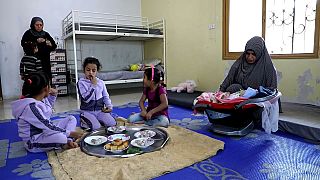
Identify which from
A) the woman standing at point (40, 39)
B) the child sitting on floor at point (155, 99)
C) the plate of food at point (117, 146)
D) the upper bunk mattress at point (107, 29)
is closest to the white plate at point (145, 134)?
the plate of food at point (117, 146)

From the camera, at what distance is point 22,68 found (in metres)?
3.31

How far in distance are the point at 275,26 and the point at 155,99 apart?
1.82m

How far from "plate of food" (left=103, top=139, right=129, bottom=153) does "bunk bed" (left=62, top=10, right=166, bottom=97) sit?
2.44 meters

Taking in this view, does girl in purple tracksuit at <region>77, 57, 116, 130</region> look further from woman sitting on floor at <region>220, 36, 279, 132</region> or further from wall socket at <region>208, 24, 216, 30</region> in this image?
wall socket at <region>208, 24, 216, 30</region>

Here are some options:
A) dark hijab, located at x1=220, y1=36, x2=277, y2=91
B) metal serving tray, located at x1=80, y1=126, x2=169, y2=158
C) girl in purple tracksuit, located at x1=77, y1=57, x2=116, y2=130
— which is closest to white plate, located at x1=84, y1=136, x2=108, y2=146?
metal serving tray, located at x1=80, y1=126, x2=169, y2=158

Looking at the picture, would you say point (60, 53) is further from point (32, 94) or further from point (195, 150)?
point (195, 150)

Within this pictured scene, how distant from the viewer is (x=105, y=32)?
3.90 meters

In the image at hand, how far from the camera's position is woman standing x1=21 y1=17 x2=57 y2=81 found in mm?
3287

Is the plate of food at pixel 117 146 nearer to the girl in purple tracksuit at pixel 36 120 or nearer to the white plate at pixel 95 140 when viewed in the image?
the white plate at pixel 95 140

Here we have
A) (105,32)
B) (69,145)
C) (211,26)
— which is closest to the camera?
(69,145)

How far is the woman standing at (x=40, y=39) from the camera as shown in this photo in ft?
10.8

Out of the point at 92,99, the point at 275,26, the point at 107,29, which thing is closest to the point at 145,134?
the point at 92,99

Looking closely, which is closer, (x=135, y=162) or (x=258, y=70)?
(x=135, y=162)

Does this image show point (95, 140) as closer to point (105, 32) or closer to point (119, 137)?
point (119, 137)
